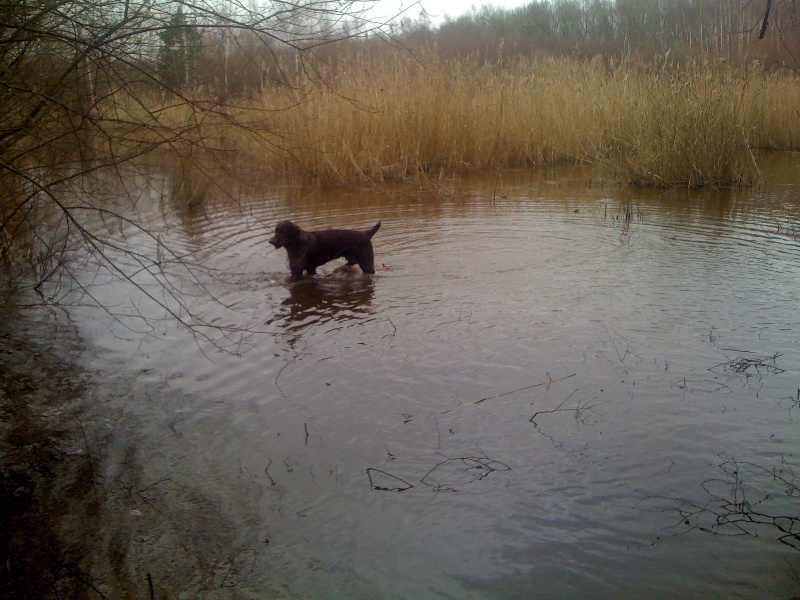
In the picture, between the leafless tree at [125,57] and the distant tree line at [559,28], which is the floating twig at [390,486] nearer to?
the leafless tree at [125,57]

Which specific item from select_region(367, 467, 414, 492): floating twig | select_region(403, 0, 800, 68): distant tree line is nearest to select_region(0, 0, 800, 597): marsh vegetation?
select_region(367, 467, 414, 492): floating twig

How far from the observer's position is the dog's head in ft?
25.7

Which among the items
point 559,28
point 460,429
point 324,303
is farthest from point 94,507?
point 559,28

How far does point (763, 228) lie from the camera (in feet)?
31.3

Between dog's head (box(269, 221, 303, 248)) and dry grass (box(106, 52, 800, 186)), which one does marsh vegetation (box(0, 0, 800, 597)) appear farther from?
dry grass (box(106, 52, 800, 186))

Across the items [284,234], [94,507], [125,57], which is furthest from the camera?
[284,234]

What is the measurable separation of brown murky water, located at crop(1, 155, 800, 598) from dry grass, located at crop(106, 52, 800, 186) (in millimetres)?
4618

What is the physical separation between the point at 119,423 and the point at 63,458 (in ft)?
1.59

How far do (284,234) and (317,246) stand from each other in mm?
373

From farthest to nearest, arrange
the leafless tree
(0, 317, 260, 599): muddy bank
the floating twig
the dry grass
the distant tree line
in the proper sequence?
the distant tree line < the dry grass < the leafless tree < the floating twig < (0, 317, 260, 599): muddy bank

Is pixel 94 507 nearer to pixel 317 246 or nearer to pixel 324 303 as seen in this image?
pixel 324 303

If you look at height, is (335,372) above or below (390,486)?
above

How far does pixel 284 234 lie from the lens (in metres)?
7.86

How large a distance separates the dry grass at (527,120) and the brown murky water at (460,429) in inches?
182
